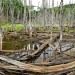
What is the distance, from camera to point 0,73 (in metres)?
7.56

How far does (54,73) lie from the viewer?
6.59m

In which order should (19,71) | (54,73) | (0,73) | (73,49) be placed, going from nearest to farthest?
1. (54,73)
2. (19,71)
3. (0,73)
4. (73,49)

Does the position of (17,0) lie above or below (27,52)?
above

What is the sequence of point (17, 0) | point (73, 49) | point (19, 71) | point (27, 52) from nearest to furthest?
1. point (19, 71)
2. point (27, 52)
3. point (73, 49)
4. point (17, 0)

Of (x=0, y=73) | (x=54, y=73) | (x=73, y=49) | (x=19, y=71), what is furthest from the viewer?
(x=73, y=49)

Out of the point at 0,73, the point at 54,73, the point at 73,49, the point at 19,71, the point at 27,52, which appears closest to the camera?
the point at 54,73

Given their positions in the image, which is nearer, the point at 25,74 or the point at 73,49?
the point at 25,74

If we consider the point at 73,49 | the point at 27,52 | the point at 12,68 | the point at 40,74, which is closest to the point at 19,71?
the point at 12,68

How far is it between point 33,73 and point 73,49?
9.08 meters

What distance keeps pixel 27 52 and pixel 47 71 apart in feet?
18.5

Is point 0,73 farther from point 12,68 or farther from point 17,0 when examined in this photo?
point 17,0

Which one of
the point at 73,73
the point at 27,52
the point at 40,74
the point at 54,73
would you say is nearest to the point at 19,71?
the point at 40,74

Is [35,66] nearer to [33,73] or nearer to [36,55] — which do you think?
[33,73]

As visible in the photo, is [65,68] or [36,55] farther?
[36,55]
